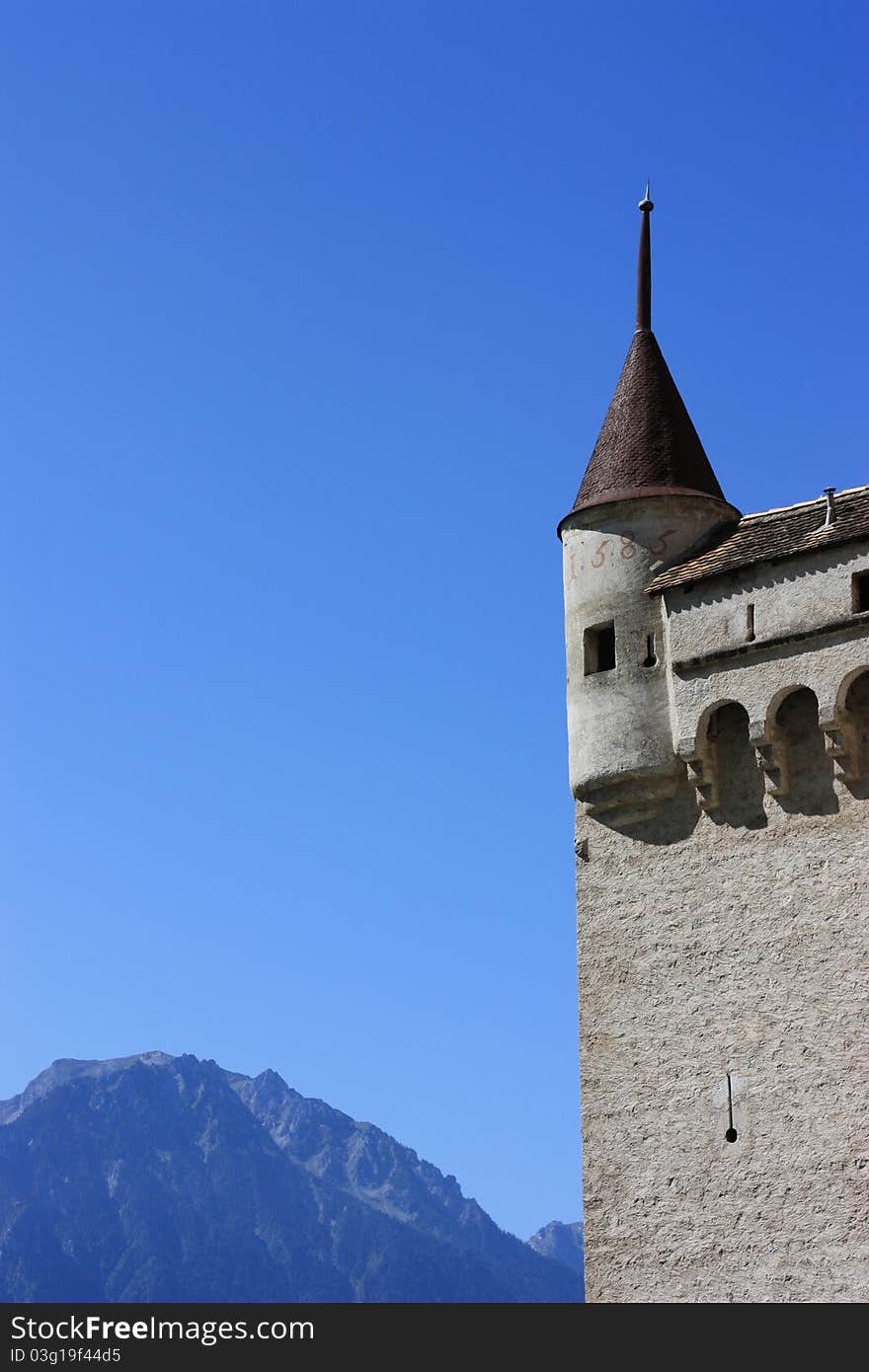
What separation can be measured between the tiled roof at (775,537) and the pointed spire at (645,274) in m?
4.12

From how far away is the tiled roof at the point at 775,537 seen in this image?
25312 mm

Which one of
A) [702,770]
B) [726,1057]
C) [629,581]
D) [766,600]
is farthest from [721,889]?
[629,581]

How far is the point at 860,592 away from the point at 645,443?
4952 mm

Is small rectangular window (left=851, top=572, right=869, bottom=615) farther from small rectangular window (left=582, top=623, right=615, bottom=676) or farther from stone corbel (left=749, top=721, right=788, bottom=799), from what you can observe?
small rectangular window (left=582, top=623, right=615, bottom=676)

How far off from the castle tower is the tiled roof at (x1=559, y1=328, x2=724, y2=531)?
10 centimetres

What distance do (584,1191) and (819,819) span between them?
19.1ft

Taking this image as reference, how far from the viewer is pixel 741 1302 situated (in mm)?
23734

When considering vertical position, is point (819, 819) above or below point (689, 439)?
below

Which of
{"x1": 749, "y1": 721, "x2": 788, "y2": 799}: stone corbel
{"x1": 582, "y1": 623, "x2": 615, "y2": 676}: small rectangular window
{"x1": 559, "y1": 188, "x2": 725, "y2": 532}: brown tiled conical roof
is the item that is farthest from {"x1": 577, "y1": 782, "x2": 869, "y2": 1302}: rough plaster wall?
{"x1": 559, "y1": 188, "x2": 725, "y2": 532}: brown tiled conical roof

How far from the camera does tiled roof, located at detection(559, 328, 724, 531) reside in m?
28.0
